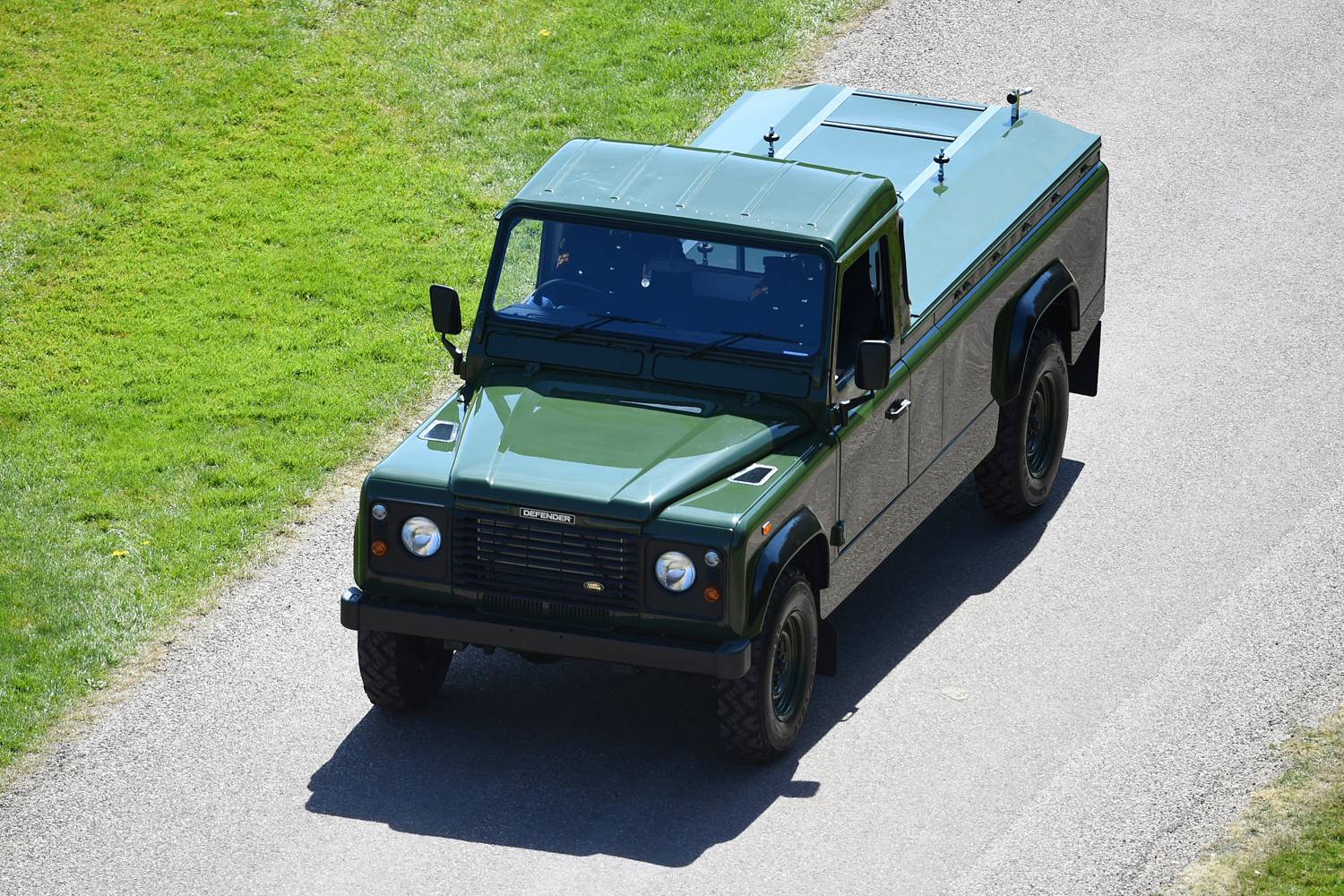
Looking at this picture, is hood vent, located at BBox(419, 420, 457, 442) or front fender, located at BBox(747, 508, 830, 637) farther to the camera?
hood vent, located at BBox(419, 420, 457, 442)

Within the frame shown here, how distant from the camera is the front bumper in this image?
9195 mm

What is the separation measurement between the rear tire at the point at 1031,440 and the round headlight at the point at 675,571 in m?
3.23

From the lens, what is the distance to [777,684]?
32.6ft

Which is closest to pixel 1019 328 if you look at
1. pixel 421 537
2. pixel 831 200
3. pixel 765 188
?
pixel 831 200

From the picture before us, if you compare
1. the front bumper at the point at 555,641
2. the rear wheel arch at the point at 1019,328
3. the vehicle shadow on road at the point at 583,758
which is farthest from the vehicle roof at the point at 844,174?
the front bumper at the point at 555,641

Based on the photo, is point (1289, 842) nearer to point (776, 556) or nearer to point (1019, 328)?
point (776, 556)

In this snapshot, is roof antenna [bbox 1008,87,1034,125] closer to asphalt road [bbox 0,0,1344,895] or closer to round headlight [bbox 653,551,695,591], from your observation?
asphalt road [bbox 0,0,1344,895]

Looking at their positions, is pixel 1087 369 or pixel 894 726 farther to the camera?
pixel 1087 369

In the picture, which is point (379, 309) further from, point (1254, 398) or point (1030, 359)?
point (1254, 398)

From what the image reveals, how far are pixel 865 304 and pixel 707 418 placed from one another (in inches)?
42.7

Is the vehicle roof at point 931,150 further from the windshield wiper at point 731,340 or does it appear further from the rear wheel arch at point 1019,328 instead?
the windshield wiper at point 731,340

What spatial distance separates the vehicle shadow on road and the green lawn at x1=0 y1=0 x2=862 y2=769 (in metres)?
1.78

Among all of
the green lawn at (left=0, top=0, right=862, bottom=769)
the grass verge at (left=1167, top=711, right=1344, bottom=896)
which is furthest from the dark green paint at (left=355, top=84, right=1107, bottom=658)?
the green lawn at (left=0, top=0, right=862, bottom=769)

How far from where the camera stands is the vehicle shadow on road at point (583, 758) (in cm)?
942
